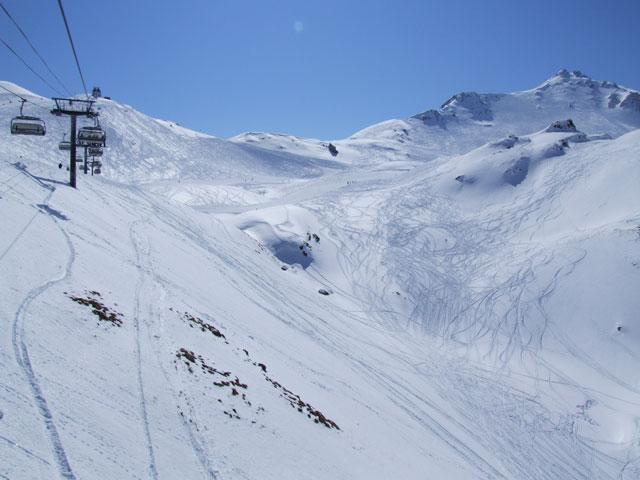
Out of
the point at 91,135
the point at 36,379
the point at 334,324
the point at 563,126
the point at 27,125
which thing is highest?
the point at 563,126

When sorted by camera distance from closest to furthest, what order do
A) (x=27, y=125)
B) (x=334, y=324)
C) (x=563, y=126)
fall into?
(x=27, y=125) → (x=334, y=324) → (x=563, y=126)

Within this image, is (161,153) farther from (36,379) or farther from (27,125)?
(36,379)

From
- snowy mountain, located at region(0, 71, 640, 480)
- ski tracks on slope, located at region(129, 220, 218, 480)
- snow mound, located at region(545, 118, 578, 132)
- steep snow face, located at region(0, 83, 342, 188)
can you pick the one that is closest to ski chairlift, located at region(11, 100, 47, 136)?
snowy mountain, located at region(0, 71, 640, 480)

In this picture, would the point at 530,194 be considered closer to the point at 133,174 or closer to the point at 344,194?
the point at 344,194

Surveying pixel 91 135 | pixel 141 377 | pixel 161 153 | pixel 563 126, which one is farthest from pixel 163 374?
pixel 161 153

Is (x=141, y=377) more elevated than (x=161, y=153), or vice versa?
(x=161, y=153)

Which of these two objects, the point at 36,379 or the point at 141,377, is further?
the point at 141,377

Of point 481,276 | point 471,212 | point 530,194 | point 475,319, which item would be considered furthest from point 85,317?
point 530,194

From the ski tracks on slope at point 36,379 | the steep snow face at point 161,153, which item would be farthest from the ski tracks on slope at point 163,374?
the steep snow face at point 161,153

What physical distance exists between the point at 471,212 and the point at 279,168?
220 ft

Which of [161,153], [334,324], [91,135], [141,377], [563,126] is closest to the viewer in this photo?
[141,377]

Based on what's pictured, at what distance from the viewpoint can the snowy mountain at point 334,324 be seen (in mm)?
9047

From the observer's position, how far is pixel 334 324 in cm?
3009

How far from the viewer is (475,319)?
125 feet
